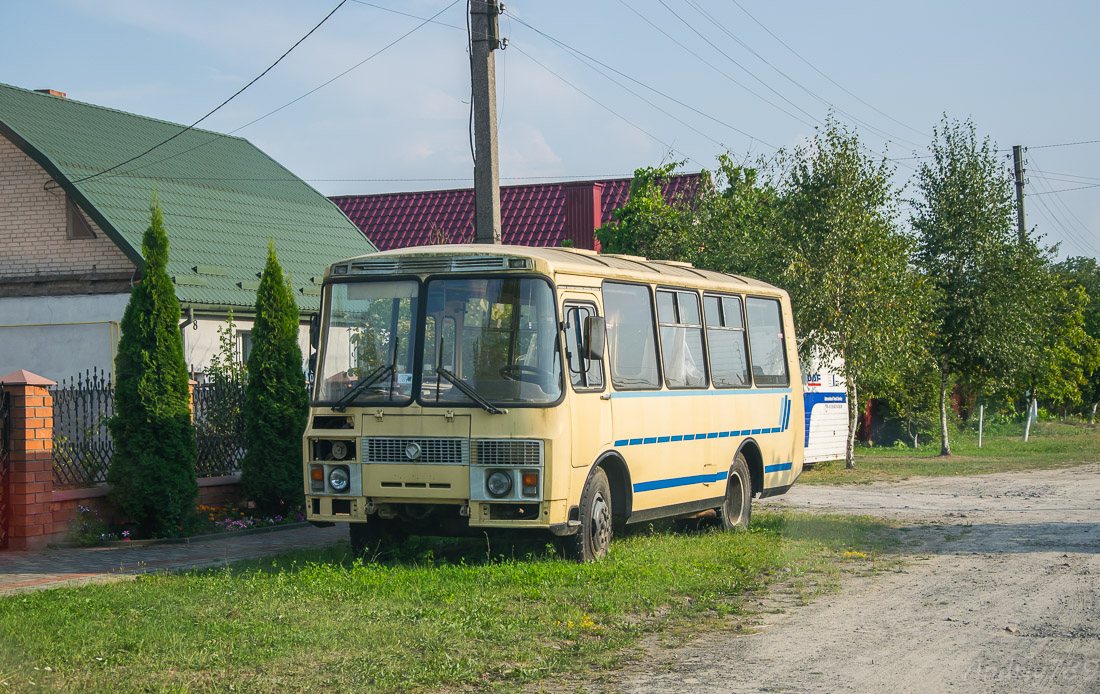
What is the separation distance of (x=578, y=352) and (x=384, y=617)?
3349mm

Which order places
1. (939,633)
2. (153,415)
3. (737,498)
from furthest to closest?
(737,498), (153,415), (939,633)

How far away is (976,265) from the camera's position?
30312 millimetres

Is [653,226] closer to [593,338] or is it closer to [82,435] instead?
[82,435]

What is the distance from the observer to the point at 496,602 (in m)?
8.79

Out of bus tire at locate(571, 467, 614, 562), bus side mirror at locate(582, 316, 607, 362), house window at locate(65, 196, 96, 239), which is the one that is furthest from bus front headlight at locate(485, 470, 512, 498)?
house window at locate(65, 196, 96, 239)

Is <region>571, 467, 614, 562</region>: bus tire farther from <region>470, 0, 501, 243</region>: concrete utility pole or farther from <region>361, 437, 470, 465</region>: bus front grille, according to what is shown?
<region>470, 0, 501, 243</region>: concrete utility pole

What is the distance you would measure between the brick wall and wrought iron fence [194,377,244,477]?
617 cm

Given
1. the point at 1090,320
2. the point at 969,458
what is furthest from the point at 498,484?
the point at 1090,320

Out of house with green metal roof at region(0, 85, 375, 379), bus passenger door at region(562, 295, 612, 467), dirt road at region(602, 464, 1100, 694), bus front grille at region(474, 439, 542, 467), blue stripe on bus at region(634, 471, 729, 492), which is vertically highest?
house with green metal roof at region(0, 85, 375, 379)

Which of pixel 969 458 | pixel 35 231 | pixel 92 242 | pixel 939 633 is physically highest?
pixel 35 231

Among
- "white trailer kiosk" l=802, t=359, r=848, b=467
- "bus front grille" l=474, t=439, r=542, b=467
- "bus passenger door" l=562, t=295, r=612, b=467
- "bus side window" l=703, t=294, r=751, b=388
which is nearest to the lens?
"bus front grille" l=474, t=439, r=542, b=467

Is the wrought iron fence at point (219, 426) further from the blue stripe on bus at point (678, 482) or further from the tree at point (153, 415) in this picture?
the blue stripe on bus at point (678, 482)

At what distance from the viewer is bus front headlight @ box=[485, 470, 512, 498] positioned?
10172mm

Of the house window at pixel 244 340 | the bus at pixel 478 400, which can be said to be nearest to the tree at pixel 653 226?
the house window at pixel 244 340
